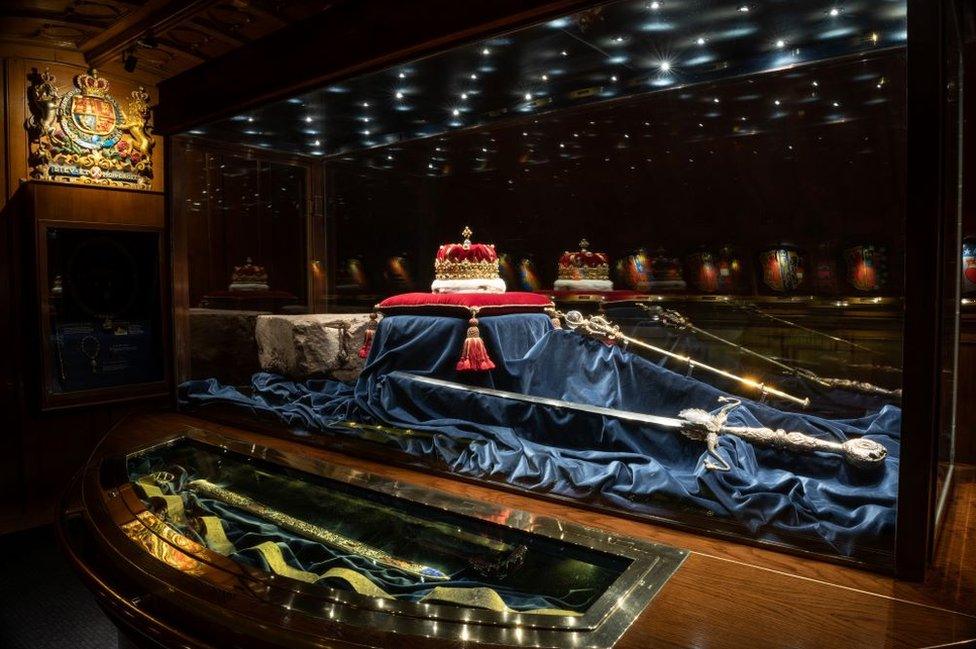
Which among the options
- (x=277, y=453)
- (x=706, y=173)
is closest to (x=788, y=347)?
(x=706, y=173)

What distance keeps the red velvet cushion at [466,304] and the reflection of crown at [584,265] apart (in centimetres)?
17

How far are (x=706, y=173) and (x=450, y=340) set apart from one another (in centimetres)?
108

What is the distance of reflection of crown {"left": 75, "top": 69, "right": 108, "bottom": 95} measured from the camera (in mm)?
2979

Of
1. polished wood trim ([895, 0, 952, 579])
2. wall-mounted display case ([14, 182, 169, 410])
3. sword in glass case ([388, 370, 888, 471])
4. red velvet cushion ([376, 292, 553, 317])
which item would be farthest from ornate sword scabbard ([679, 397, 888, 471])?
wall-mounted display case ([14, 182, 169, 410])

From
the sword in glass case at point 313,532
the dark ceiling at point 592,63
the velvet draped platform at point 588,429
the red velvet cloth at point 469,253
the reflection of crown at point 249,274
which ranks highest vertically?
the dark ceiling at point 592,63

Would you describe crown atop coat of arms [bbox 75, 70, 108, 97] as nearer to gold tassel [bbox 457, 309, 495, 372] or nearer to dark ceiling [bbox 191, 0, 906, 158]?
dark ceiling [bbox 191, 0, 906, 158]

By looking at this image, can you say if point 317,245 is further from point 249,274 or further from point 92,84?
point 92,84

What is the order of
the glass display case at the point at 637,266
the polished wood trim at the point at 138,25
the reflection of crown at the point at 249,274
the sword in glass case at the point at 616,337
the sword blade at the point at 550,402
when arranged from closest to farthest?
the glass display case at the point at 637,266
the sword blade at the point at 550,402
the sword in glass case at the point at 616,337
the polished wood trim at the point at 138,25
the reflection of crown at the point at 249,274

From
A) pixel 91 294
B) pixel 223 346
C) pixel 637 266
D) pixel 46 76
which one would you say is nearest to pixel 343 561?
pixel 637 266

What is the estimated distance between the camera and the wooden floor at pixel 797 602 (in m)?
0.83

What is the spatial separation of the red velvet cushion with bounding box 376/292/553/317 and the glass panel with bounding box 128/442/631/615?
0.78 m

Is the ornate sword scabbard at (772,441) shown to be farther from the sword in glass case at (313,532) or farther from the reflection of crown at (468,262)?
the reflection of crown at (468,262)

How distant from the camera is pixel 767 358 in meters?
1.88

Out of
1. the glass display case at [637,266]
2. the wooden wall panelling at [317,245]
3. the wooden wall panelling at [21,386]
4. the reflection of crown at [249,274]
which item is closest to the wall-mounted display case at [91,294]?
the wooden wall panelling at [21,386]
